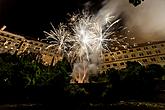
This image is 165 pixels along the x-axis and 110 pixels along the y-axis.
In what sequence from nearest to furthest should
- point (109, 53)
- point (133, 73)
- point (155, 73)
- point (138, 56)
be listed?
point (155, 73)
point (133, 73)
point (138, 56)
point (109, 53)

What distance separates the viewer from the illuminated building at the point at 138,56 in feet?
244

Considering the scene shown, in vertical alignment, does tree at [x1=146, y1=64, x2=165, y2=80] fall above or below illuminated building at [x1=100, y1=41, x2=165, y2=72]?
below

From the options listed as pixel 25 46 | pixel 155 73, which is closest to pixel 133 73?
pixel 155 73

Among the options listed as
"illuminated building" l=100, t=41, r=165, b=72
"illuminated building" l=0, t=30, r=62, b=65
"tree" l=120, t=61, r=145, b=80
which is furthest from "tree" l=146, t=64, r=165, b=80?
"illuminated building" l=0, t=30, r=62, b=65

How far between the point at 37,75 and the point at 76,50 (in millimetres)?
8468

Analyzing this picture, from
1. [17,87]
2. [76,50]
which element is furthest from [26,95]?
[76,50]

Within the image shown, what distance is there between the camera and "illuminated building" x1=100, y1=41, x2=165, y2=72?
7438 centimetres

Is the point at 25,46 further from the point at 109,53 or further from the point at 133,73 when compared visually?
the point at 133,73

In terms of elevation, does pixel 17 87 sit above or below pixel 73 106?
above

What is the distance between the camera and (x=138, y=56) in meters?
77.4

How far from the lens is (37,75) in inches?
1565

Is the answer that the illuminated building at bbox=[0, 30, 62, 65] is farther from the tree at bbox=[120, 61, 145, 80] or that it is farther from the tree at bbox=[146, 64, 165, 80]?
the tree at bbox=[146, 64, 165, 80]

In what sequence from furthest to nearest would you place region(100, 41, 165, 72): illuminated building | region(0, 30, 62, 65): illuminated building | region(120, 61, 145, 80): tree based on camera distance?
region(100, 41, 165, 72): illuminated building → region(0, 30, 62, 65): illuminated building → region(120, 61, 145, 80): tree

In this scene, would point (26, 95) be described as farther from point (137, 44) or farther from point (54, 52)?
point (137, 44)
